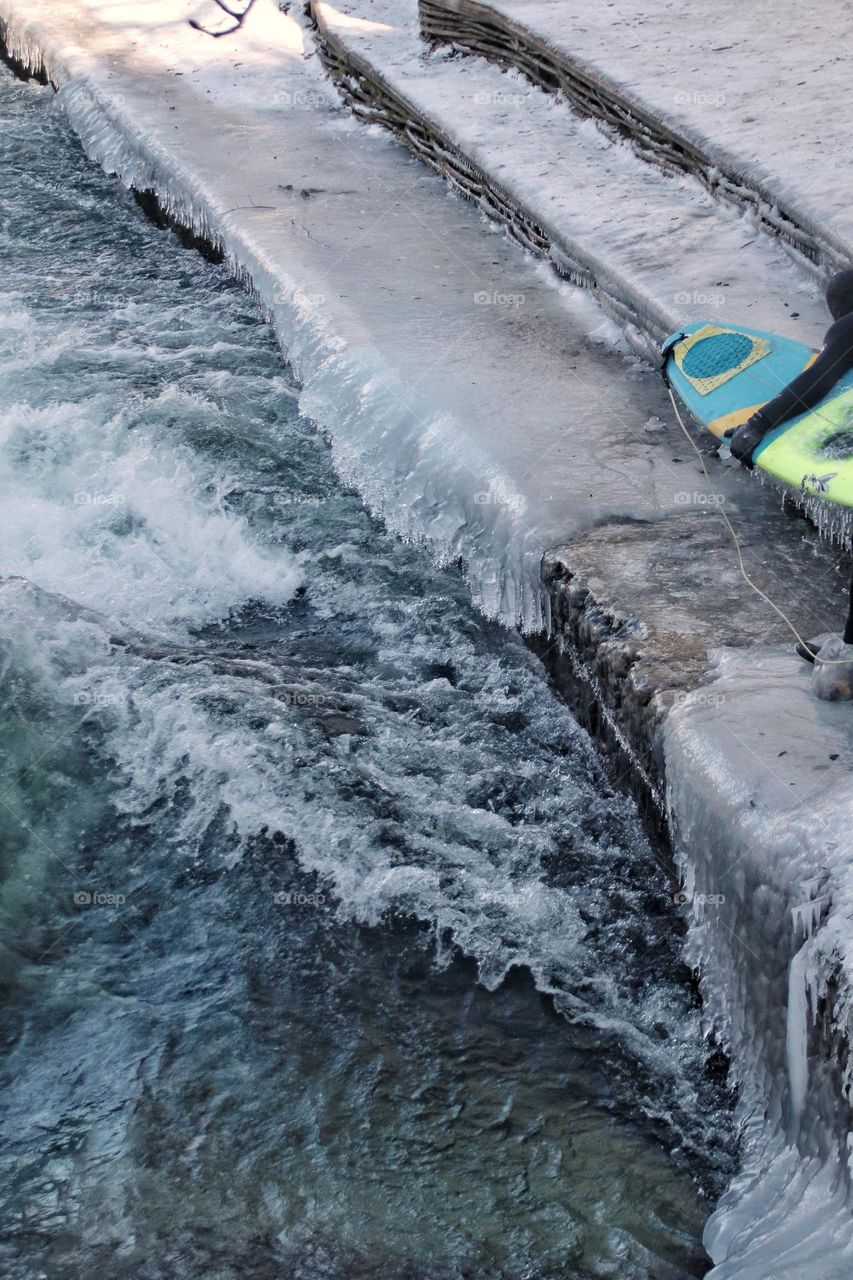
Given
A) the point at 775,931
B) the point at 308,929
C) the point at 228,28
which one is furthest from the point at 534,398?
the point at 228,28

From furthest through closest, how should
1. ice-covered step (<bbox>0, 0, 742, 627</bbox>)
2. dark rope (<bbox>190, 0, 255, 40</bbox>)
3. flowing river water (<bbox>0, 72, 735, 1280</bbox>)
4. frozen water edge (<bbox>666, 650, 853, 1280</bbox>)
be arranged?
1. dark rope (<bbox>190, 0, 255, 40</bbox>)
2. ice-covered step (<bbox>0, 0, 742, 627</bbox>)
3. flowing river water (<bbox>0, 72, 735, 1280</bbox>)
4. frozen water edge (<bbox>666, 650, 853, 1280</bbox>)

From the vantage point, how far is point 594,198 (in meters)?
5.35

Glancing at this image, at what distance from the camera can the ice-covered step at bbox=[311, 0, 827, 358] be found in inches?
174

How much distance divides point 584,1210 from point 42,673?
2078 mm

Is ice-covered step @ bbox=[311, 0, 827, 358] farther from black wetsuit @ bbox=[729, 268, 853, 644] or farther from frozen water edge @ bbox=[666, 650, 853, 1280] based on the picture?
frozen water edge @ bbox=[666, 650, 853, 1280]

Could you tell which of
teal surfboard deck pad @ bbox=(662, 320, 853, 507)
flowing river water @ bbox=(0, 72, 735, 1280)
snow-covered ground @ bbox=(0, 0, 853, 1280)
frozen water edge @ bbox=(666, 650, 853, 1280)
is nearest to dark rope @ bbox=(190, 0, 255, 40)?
snow-covered ground @ bbox=(0, 0, 853, 1280)

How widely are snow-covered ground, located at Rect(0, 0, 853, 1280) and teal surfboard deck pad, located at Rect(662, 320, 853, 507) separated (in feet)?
0.94

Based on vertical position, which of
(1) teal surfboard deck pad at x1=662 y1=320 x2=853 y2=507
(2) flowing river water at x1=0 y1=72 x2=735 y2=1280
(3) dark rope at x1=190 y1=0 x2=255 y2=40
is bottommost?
(2) flowing river water at x1=0 y1=72 x2=735 y2=1280

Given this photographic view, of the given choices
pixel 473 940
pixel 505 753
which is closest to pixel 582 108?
pixel 505 753

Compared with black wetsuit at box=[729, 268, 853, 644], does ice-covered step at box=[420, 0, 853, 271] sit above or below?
above

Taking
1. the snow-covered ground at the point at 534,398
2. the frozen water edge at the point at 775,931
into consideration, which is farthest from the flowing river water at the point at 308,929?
the snow-covered ground at the point at 534,398

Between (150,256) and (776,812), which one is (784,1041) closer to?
(776,812)

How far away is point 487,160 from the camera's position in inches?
228

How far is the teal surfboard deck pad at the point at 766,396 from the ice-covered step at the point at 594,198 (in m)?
0.45
